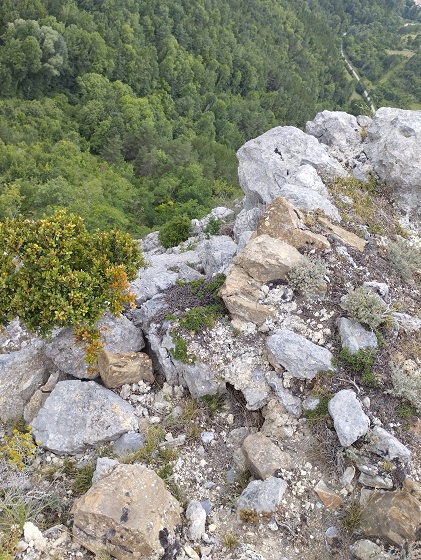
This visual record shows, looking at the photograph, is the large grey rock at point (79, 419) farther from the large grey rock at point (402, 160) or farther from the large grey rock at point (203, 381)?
the large grey rock at point (402, 160)

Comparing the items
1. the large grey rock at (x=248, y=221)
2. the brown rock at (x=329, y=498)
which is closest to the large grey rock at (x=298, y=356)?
the brown rock at (x=329, y=498)

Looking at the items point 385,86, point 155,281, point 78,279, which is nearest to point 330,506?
point 78,279

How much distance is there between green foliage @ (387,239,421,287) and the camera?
40.5ft

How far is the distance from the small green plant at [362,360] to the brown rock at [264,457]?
233cm

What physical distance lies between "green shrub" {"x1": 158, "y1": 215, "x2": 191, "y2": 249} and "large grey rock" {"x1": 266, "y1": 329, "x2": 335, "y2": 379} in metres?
11.3

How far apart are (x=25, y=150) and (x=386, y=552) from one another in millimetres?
49126

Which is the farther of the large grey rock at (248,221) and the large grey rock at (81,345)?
the large grey rock at (248,221)

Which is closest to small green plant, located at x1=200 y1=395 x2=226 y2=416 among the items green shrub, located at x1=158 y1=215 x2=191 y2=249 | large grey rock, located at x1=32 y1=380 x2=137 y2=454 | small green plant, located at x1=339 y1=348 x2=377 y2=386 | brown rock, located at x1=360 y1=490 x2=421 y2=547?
large grey rock, located at x1=32 y1=380 x2=137 y2=454

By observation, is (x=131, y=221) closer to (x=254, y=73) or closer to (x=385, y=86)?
(x=254, y=73)

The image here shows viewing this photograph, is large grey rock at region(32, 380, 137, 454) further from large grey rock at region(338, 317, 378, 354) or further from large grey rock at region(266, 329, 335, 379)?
large grey rock at region(338, 317, 378, 354)

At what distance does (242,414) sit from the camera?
950 cm

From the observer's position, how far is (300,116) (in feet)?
332

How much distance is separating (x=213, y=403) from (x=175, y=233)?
1171cm

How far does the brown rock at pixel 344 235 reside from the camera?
40.4 ft
